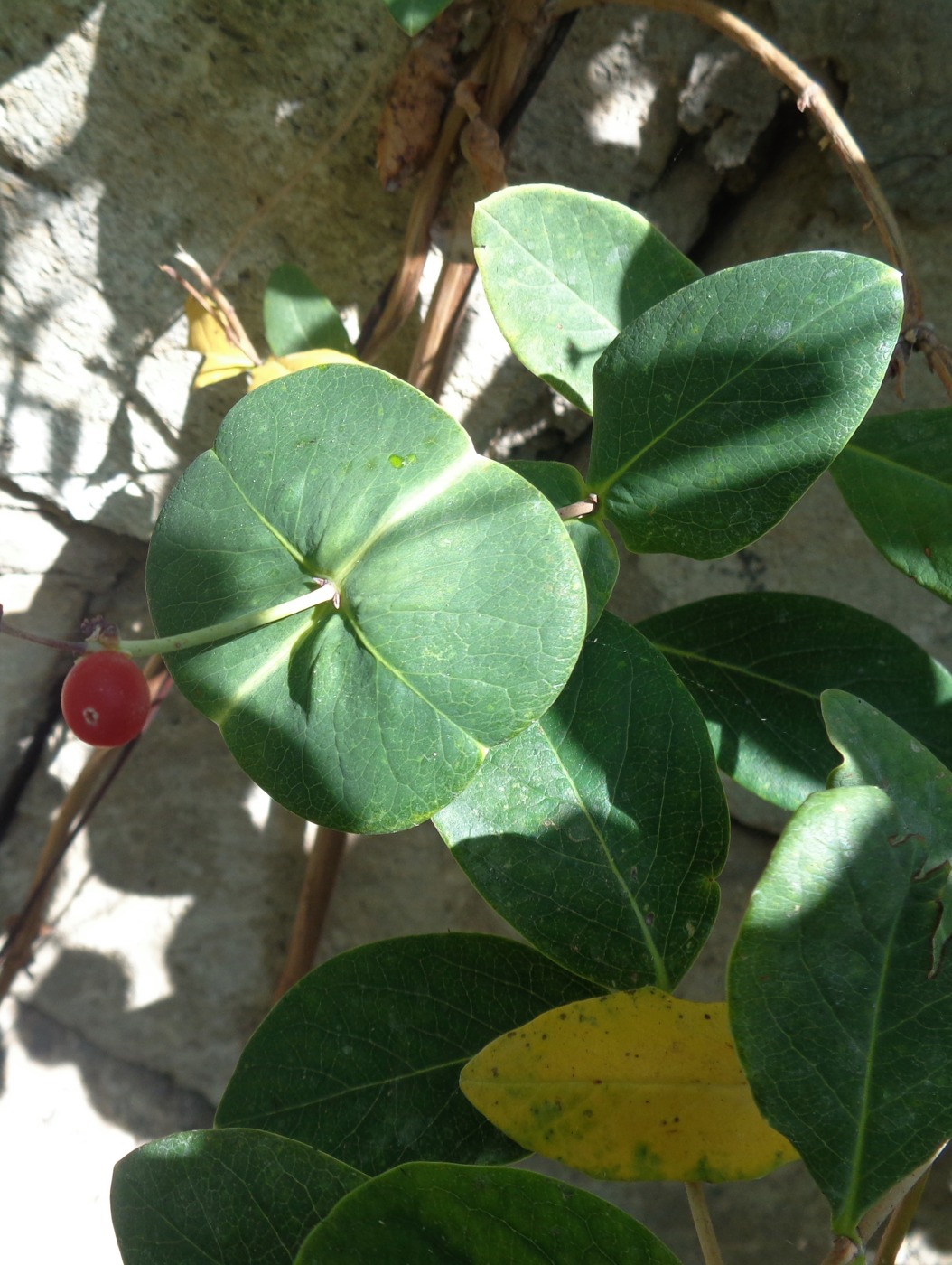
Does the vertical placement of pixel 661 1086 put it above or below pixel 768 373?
below

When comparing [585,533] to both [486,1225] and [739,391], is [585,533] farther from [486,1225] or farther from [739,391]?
[486,1225]

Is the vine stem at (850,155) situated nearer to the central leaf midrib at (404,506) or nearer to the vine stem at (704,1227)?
the central leaf midrib at (404,506)

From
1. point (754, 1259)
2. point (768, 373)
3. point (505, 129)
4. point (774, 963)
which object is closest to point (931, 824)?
point (774, 963)

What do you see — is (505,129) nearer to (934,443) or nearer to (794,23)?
(794,23)

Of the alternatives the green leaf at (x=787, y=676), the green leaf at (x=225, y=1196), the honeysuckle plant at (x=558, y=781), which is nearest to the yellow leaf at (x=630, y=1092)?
the honeysuckle plant at (x=558, y=781)

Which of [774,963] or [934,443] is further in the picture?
[934,443]

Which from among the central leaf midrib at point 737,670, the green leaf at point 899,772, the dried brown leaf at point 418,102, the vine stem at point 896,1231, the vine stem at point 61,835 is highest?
the dried brown leaf at point 418,102

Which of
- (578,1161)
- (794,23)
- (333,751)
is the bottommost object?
(578,1161)

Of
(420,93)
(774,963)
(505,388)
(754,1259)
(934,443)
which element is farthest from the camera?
(754,1259)
